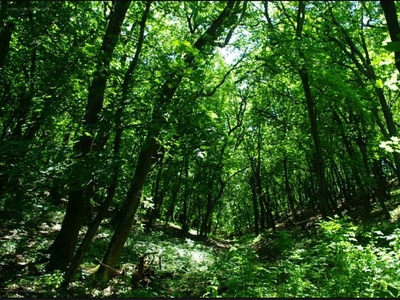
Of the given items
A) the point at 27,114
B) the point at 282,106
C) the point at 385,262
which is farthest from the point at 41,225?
the point at 282,106

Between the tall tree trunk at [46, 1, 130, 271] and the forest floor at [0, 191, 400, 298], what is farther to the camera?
the tall tree trunk at [46, 1, 130, 271]

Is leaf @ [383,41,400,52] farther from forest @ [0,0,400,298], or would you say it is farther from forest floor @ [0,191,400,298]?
forest @ [0,0,400,298]

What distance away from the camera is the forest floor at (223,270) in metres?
5.68

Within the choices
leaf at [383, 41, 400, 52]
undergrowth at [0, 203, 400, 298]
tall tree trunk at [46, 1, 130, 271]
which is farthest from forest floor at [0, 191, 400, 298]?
leaf at [383, 41, 400, 52]

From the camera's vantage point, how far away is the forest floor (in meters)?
5.68

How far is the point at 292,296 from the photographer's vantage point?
5645mm

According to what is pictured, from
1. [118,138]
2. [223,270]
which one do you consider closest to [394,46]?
[118,138]

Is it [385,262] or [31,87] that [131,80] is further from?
[385,262]

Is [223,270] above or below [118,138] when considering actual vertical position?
below

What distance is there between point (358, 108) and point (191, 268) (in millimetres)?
8803

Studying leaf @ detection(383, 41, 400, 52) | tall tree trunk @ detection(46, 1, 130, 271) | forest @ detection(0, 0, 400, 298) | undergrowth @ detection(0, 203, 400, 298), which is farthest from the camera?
tall tree trunk @ detection(46, 1, 130, 271)

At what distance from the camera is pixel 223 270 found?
27.9 ft

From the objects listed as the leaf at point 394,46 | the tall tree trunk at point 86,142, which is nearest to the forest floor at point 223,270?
the tall tree trunk at point 86,142

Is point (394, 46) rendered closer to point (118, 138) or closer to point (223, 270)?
point (118, 138)
